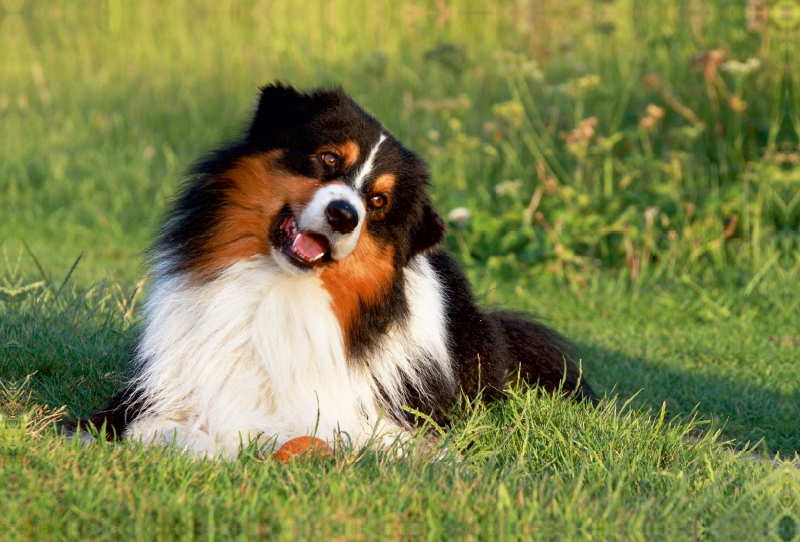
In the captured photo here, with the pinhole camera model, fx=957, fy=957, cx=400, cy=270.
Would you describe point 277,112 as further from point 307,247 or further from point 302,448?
point 302,448

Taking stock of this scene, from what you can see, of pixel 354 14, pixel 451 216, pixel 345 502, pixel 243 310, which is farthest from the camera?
pixel 354 14

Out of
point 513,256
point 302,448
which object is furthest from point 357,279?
point 513,256

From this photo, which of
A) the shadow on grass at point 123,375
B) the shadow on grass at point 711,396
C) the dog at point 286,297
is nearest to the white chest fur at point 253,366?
the dog at point 286,297

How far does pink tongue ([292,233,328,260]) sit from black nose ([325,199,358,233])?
0.41ft

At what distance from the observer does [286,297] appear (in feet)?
11.3

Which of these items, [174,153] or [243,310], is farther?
[174,153]

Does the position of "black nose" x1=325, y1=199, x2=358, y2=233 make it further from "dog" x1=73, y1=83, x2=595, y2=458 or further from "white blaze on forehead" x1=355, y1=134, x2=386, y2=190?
"white blaze on forehead" x1=355, y1=134, x2=386, y2=190

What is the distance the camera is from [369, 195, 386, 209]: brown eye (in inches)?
138

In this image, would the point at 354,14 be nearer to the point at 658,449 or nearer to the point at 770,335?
the point at 770,335

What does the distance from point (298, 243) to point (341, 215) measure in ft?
0.71

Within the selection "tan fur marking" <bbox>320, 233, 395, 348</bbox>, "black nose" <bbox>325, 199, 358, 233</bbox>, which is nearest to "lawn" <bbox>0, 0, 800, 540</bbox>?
"tan fur marking" <bbox>320, 233, 395, 348</bbox>

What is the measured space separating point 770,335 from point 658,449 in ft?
9.02

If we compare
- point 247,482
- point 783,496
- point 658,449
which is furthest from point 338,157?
point 783,496

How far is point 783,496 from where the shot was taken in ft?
10.3
